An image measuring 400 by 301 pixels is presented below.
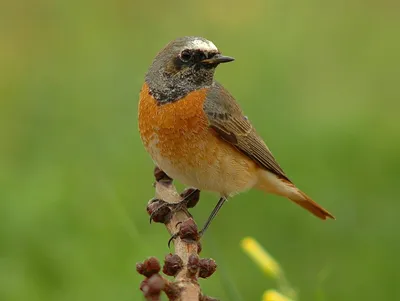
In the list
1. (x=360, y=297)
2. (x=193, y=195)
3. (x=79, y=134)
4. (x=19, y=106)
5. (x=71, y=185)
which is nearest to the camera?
(x=193, y=195)

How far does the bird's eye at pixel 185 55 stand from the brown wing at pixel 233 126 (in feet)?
0.90

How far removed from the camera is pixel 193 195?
5156mm

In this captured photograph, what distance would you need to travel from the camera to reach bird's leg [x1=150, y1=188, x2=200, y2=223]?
14.5 ft

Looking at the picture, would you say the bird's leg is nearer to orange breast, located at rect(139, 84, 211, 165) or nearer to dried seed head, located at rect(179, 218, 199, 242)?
orange breast, located at rect(139, 84, 211, 165)

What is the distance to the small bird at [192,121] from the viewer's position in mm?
5309

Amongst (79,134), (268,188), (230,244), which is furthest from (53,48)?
(268,188)

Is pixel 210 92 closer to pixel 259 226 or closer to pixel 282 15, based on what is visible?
pixel 259 226

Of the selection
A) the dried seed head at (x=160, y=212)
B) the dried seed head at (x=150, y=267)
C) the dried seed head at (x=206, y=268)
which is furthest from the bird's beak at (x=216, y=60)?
the dried seed head at (x=150, y=267)

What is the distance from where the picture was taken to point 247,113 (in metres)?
8.42

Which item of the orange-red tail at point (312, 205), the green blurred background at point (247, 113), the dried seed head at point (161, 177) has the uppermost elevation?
the dried seed head at point (161, 177)

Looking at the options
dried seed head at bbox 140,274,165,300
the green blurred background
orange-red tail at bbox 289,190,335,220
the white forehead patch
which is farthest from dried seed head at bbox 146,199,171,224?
orange-red tail at bbox 289,190,335,220

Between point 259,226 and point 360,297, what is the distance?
99cm

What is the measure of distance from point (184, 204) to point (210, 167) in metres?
0.69

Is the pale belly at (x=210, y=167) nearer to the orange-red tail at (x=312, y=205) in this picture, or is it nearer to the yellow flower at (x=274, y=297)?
the orange-red tail at (x=312, y=205)
